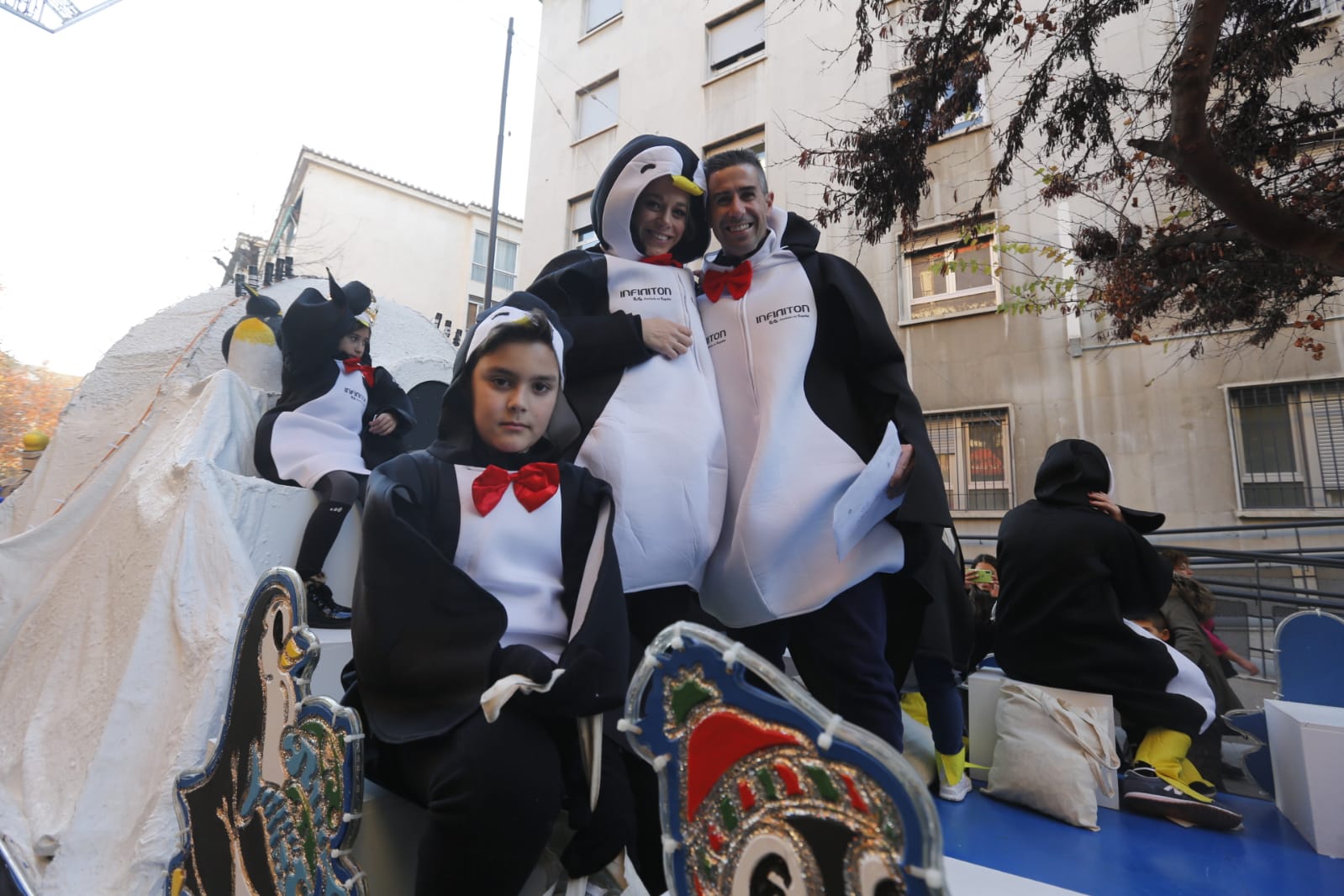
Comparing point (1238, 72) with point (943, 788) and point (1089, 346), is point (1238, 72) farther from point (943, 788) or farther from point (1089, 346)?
point (1089, 346)

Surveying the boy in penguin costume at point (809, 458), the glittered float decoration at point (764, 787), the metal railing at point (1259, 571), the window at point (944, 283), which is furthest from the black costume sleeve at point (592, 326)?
the window at point (944, 283)

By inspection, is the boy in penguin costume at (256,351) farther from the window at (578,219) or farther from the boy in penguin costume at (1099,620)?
the window at (578,219)

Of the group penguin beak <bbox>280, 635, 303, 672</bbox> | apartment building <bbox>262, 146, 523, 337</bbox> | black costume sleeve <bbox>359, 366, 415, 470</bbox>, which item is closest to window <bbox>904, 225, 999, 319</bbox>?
black costume sleeve <bbox>359, 366, 415, 470</bbox>

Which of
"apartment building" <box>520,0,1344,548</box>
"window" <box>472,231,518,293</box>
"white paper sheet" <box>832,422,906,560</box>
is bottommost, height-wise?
"white paper sheet" <box>832,422,906,560</box>

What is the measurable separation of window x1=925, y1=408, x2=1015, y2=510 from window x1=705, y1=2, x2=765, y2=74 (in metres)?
6.69

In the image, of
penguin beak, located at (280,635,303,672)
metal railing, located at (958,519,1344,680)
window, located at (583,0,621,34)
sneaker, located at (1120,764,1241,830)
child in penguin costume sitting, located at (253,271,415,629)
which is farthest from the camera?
window, located at (583,0,621,34)

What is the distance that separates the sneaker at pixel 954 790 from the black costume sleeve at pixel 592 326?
6.70 ft

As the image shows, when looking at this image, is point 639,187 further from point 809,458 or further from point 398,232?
point 398,232

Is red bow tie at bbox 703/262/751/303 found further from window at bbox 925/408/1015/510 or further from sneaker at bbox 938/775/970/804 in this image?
window at bbox 925/408/1015/510

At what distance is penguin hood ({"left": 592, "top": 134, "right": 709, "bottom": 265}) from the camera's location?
188 centimetres

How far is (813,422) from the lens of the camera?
1728 millimetres

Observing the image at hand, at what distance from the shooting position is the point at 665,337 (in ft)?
5.86

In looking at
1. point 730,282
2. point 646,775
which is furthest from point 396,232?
point 646,775

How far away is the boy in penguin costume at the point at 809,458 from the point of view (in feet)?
5.27
